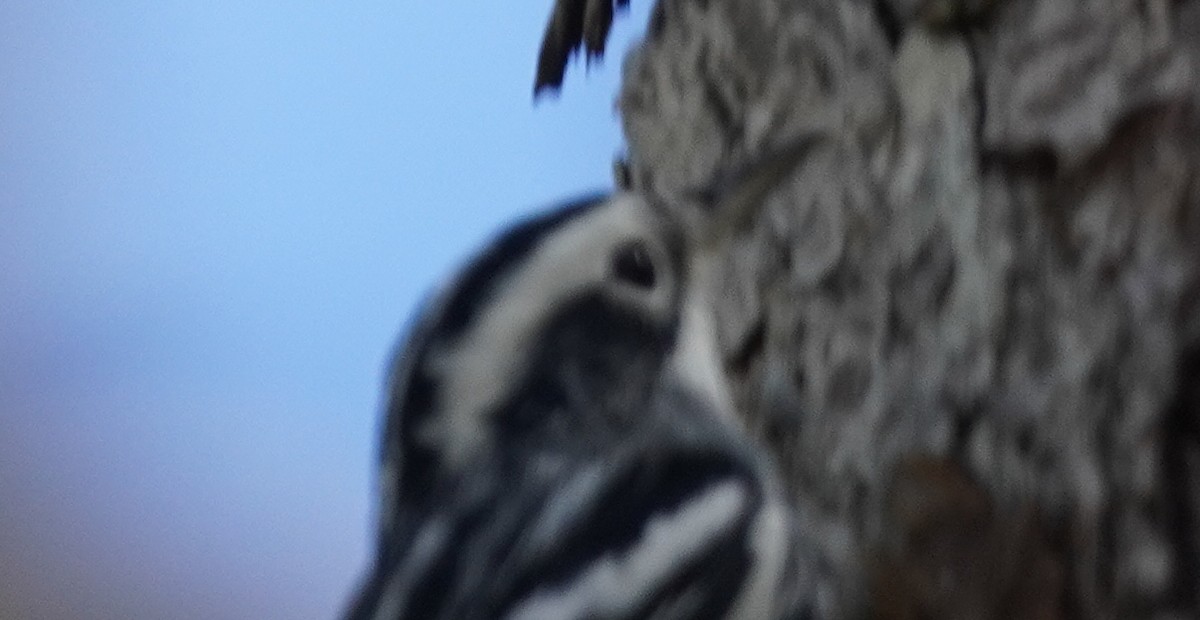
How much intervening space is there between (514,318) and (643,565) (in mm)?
118

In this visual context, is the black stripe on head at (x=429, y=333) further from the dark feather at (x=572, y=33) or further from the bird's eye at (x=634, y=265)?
the dark feather at (x=572, y=33)

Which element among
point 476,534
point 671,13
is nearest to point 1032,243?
point 476,534

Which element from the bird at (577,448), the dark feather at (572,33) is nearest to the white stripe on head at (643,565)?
the bird at (577,448)

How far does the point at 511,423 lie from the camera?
1.77 feet

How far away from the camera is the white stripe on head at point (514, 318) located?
529 mm

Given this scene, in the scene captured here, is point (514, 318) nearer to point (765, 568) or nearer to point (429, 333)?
point (429, 333)

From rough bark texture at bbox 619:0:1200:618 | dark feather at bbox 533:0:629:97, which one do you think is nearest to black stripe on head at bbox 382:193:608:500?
rough bark texture at bbox 619:0:1200:618

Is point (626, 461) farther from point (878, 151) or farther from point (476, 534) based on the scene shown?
point (878, 151)

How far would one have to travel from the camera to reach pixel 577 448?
0.54m

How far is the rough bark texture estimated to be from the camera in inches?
19.7

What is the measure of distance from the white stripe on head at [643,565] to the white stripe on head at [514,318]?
8 cm

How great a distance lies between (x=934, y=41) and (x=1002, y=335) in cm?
14

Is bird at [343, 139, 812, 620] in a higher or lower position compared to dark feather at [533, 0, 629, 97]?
lower

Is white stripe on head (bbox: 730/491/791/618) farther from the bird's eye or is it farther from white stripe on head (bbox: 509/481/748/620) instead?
the bird's eye
